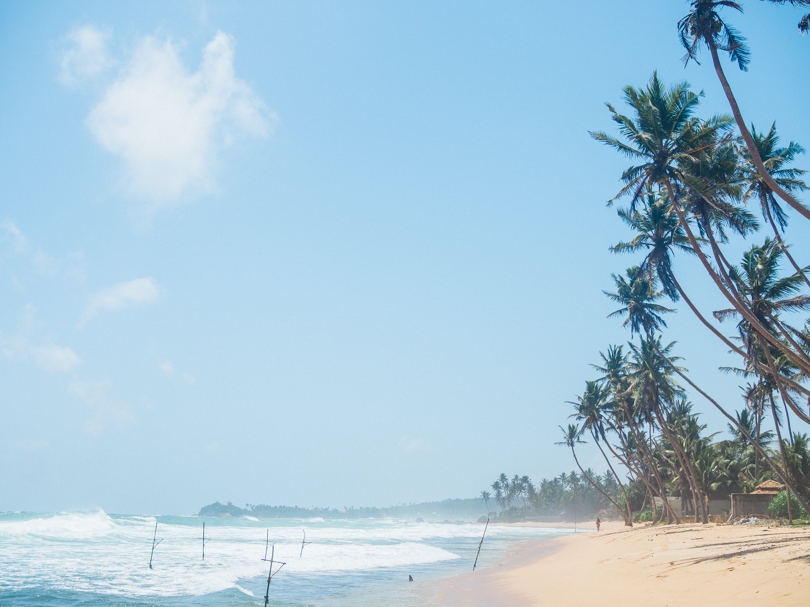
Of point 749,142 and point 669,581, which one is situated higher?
point 749,142

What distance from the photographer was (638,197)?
1945 cm

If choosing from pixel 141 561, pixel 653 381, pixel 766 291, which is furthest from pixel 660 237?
pixel 141 561

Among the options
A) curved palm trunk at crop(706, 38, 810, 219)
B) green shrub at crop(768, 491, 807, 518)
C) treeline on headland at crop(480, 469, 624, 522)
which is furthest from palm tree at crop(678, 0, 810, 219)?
treeline on headland at crop(480, 469, 624, 522)

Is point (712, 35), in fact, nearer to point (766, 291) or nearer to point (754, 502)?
point (766, 291)

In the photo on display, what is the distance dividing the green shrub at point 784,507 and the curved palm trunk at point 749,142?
57.4ft

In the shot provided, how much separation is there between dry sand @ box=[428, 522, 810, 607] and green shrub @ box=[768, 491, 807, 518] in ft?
20.5

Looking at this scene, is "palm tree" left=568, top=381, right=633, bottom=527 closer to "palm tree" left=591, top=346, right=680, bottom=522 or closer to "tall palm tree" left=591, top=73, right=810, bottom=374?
"palm tree" left=591, top=346, right=680, bottom=522

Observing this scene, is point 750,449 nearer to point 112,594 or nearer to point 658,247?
point 658,247

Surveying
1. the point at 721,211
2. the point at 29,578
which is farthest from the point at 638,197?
the point at 29,578

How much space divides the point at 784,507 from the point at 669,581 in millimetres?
16280

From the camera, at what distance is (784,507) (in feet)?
83.5

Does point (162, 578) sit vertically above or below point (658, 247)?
below

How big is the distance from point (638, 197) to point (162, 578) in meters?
24.6

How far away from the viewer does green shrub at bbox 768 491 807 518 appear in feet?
82.2
